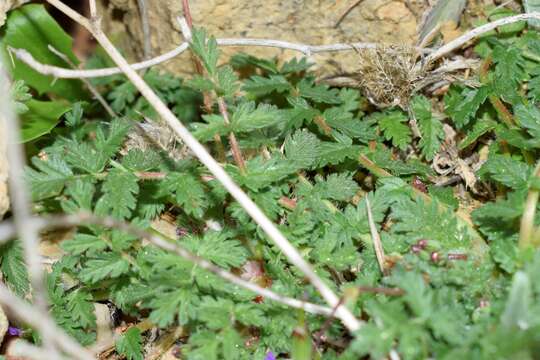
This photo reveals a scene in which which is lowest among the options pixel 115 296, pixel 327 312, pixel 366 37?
pixel 115 296

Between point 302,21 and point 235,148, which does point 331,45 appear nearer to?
point 302,21

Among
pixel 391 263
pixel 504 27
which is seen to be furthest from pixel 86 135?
pixel 504 27

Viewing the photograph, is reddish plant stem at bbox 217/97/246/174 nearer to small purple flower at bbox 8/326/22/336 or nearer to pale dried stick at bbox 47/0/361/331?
pale dried stick at bbox 47/0/361/331

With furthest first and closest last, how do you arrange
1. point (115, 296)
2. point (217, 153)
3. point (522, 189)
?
1. point (217, 153)
2. point (115, 296)
3. point (522, 189)

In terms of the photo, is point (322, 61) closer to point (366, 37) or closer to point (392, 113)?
point (366, 37)

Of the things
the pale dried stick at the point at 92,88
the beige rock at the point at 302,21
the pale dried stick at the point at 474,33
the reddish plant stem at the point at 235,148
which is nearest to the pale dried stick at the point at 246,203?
the reddish plant stem at the point at 235,148

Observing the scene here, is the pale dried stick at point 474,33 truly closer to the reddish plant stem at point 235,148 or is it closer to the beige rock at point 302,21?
the beige rock at point 302,21

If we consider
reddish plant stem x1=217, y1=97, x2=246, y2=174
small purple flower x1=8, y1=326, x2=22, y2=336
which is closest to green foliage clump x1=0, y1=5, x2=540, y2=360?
reddish plant stem x1=217, y1=97, x2=246, y2=174

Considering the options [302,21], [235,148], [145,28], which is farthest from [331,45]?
[145,28]

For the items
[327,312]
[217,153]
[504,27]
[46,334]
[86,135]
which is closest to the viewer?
[46,334]
